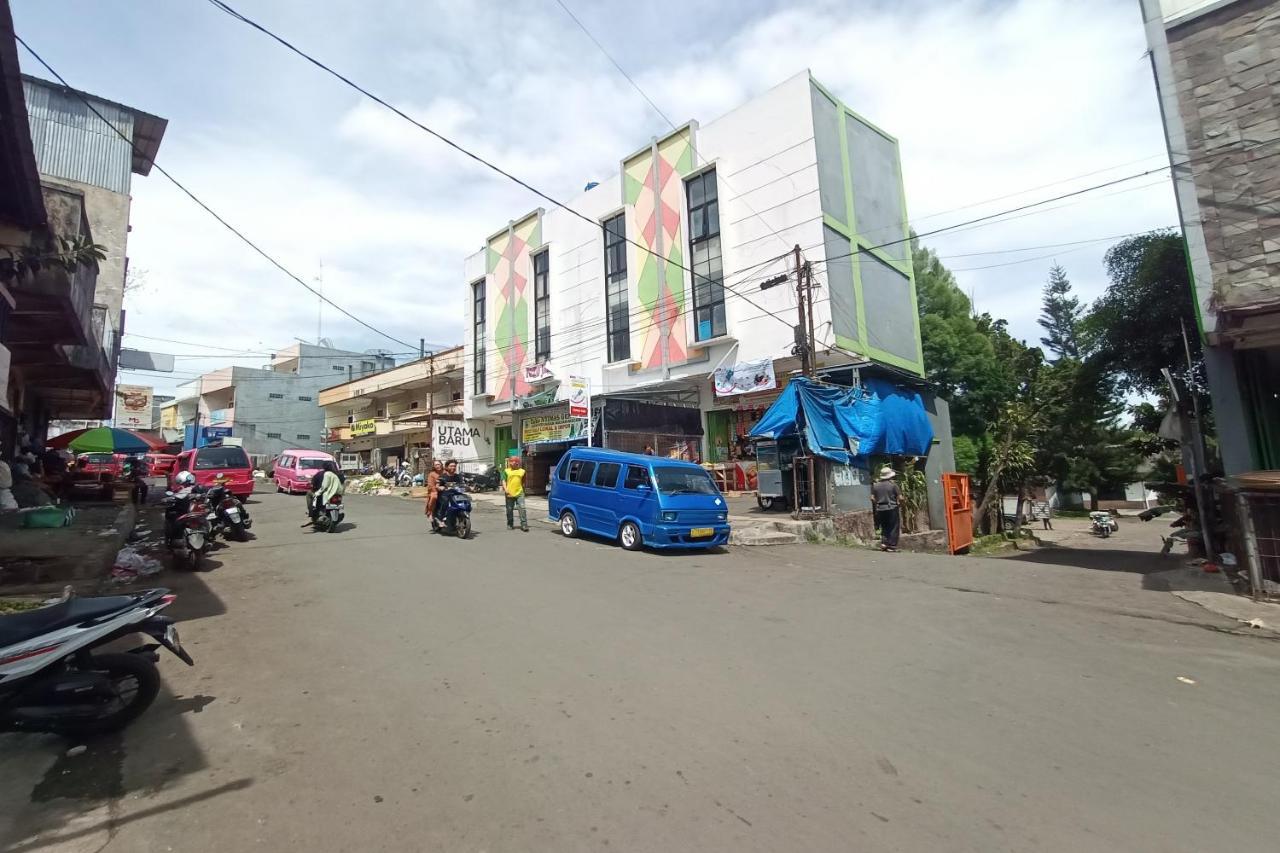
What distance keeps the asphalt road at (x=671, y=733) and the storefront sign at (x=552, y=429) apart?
15926 millimetres

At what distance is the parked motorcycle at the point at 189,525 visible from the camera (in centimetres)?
888

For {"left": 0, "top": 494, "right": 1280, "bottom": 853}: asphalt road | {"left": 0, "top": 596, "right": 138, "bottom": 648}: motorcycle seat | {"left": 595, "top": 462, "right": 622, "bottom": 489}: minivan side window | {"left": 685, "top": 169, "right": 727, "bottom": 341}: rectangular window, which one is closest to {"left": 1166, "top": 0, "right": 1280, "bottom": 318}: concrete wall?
{"left": 0, "top": 494, "right": 1280, "bottom": 853}: asphalt road

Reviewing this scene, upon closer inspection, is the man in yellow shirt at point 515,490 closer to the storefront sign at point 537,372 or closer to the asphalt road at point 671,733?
the asphalt road at point 671,733

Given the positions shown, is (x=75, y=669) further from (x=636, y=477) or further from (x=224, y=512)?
(x=636, y=477)

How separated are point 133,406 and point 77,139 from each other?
24920 millimetres

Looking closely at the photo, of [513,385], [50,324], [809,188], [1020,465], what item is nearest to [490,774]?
[50,324]

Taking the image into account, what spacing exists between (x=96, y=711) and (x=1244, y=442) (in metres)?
13.4

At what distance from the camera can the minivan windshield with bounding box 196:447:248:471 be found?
17359mm

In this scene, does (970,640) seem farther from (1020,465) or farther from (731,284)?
(1020,465)

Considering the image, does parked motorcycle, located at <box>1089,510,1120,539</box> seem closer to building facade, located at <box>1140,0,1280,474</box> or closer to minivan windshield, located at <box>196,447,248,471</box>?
building facade, located at <box>1140,0,1280,474</box>

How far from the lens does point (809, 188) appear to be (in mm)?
21125

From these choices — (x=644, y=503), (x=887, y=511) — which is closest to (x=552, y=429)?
(x=644, y=503)

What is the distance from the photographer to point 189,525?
355 inches

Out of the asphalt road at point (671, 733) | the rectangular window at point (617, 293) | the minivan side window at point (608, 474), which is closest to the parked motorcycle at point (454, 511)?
the minivan side window at point (608, 474)
